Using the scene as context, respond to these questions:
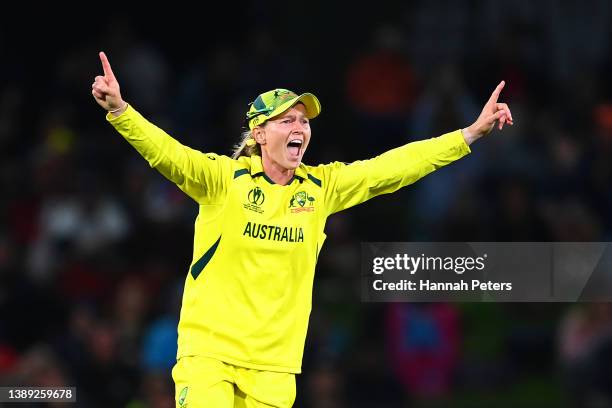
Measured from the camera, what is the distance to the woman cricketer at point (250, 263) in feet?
21.9

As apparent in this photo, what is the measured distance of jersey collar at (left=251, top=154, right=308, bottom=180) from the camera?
692cm

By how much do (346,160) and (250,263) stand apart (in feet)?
19.9

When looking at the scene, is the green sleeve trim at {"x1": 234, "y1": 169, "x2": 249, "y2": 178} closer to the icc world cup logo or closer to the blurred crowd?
the icc world cup logo

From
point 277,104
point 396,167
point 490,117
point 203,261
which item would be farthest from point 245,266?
point 490,117

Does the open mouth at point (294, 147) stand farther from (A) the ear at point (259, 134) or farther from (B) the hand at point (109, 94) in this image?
(B) the hand at point (109, 94)

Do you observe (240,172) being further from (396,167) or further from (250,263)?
(396,167)

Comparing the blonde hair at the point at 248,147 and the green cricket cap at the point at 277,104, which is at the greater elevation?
the green cricket cap at the point at 277,104

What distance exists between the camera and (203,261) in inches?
268

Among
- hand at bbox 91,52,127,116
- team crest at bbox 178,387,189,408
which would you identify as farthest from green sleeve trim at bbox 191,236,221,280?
hand at bbox 91,52,127,116

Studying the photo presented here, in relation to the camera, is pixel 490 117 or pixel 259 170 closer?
pixel 259 170

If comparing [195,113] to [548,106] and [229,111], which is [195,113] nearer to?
[229,111]

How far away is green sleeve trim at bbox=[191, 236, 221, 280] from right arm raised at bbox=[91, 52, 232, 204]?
0.75ft

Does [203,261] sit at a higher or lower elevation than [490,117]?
lower

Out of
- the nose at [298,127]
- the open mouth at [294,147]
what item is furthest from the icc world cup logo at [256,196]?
the nose at [298,127]
